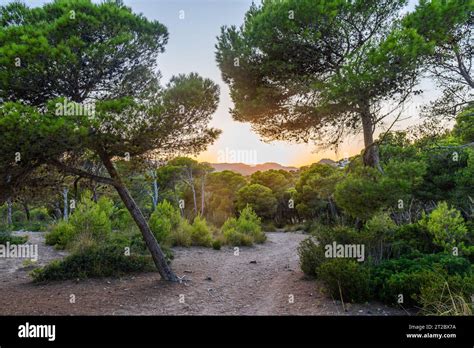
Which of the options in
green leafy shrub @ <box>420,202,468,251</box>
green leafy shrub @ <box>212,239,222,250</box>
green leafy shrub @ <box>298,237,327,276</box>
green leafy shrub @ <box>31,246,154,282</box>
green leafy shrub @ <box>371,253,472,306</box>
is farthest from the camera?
green leafy shrub @ <box>212,239,222,250</box>

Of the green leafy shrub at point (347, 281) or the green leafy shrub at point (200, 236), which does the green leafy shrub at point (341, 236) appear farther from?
the green leafy shrub at point (200, 236)

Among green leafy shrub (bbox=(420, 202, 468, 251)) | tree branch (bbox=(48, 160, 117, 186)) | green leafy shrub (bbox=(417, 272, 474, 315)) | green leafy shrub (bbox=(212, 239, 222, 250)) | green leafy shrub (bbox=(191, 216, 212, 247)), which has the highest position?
tree branch (bbox=(48, 160, 117, 186))

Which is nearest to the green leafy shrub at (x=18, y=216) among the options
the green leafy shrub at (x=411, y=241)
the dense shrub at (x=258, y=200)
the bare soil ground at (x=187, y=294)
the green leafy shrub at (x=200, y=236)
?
the dense shrub at (x=258, y=200)

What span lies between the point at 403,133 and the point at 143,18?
6.43 metres

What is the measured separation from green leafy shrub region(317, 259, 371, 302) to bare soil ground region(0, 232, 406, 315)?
149mm

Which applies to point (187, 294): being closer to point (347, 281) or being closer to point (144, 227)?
point (144, 227)

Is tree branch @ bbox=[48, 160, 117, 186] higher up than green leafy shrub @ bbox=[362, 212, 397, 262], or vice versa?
tree branch @ bbox=[48, 160, 117, 186]

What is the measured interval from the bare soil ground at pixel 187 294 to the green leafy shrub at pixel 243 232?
4072 mm

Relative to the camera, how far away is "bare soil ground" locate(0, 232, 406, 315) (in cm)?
486

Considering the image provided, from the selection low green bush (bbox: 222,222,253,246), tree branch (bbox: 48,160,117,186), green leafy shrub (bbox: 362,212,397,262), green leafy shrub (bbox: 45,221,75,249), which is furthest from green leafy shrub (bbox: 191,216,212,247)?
green leafy shrub (bbox: 362,212,397,262)

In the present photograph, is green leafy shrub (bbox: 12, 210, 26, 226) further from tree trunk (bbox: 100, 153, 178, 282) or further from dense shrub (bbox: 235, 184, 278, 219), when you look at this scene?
tree trunk (bbox: 100, 153, 178, 282)

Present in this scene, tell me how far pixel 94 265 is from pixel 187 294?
104 inches

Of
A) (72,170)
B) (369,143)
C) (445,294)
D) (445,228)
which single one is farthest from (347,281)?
(72,170)

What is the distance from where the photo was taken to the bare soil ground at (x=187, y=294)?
4.86 m
